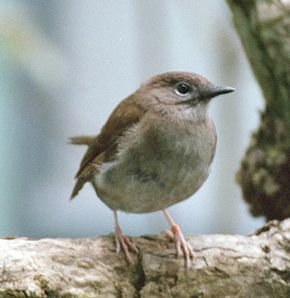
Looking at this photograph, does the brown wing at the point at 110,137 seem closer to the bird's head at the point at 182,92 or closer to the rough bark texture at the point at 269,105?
the bird's head at the point at 182,92

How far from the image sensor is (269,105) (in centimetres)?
566

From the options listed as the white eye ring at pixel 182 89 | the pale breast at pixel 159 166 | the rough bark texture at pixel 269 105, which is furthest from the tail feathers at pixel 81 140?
the rough bark texture at pixel 269 105

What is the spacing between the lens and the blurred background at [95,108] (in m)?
6.45

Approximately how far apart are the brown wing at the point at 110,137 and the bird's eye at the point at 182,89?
24 cm

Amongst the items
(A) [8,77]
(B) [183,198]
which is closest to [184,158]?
(B) [183,198]

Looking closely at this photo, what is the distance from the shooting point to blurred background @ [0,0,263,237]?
6.45m

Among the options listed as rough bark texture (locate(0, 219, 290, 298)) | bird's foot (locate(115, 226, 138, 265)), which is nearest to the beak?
rough bark texture (locate(0, 219, 290, 298))

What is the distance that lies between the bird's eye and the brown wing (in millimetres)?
239

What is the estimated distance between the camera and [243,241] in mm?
4641

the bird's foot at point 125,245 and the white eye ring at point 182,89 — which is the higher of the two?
the white eye ring at point 182,89

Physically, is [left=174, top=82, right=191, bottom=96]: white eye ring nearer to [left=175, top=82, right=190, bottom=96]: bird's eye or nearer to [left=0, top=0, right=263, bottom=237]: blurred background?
[left=175, top=82, right=190, bottom=96]: bird's eye

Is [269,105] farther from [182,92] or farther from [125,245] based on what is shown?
[125,245]

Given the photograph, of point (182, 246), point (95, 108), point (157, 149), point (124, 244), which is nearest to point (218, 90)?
point (157, 149)

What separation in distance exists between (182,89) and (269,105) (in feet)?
3.65
